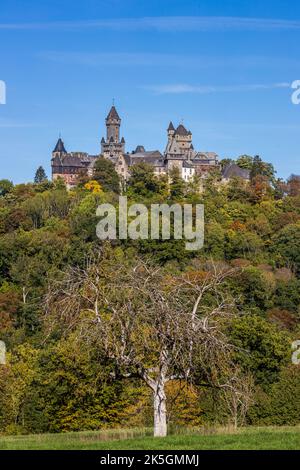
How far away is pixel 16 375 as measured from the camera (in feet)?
124

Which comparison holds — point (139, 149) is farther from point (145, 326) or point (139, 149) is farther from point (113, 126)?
point (145, 326)

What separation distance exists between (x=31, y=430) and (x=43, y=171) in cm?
8276

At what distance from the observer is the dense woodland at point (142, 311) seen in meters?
17.0

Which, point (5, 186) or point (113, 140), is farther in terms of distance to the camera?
point (113, 140)

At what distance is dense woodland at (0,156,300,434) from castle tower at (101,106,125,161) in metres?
17.1

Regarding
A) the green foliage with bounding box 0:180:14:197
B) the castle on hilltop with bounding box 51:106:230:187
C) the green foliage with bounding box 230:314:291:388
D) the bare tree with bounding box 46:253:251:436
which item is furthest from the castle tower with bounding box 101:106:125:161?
the bare tree with bounding box 46:253:251:436

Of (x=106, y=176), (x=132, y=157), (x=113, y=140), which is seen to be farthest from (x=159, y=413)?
(x=113, y=140)

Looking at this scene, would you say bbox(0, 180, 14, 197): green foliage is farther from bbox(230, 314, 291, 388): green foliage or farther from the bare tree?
the bare tree

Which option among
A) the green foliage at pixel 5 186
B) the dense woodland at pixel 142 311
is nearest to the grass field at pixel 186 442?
the dense woodland at pixel 142 311

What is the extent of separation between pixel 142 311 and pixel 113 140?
100 m

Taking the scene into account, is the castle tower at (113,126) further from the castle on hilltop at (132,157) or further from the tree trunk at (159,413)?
the tree trunk at (159,413)

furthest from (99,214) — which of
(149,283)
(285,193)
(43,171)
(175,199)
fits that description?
(149,283)

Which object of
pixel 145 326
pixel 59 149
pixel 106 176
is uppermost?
pixel 59 149

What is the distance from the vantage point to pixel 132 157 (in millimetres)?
110000
